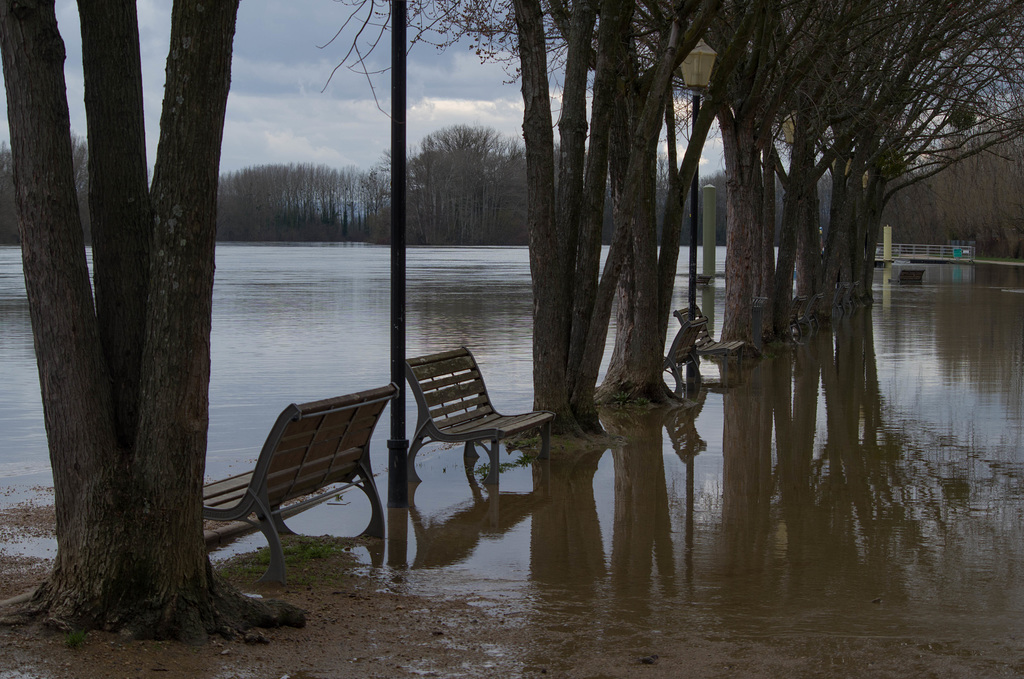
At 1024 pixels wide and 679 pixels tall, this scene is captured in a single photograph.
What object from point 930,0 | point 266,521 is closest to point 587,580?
point 266,521

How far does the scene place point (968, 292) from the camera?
123ft

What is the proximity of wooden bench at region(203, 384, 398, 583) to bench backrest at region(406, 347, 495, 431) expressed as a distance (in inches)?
55.7

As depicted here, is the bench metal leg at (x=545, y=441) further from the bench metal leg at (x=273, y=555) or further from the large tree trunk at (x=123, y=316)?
the large tree trunk at (x=123, y=316)

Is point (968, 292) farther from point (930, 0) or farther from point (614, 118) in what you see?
point (614, 118)

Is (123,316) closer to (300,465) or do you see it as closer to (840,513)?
(300,465)

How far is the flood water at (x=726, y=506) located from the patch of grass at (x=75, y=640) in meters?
1.66

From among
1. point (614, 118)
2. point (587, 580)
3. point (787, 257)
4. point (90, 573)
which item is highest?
point (614, 118)

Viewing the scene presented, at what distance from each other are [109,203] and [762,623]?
10.7 feet

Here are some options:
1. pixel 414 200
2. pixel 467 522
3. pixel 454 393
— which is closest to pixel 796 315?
Result: pixel 454 393

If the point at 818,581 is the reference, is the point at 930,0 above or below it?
above

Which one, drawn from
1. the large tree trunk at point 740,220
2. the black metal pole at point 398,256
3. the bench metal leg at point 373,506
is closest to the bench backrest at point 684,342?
the large tree trunk at point 740,220

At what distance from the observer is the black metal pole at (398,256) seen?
6820mm

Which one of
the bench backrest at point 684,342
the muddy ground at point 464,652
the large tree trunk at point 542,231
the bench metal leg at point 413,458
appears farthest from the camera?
the bench backrest at point 684,342

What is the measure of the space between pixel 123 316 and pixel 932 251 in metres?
82.2
